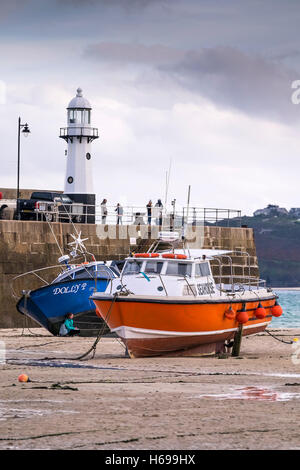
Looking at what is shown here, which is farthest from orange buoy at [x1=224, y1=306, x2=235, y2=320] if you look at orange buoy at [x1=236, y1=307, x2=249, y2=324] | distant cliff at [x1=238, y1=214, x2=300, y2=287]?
distant cliff at [x1=238, y1=214, x2=300, y2=287]

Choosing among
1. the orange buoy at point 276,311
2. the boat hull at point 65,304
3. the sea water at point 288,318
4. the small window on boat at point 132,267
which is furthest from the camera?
the sea water at point 288,318

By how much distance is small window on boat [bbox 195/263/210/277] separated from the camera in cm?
1935

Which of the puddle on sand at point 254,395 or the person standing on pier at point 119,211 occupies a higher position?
the person standing on pier at point 119,211

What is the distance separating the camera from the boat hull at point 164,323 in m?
17.8

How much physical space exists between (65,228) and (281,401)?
24017 mm

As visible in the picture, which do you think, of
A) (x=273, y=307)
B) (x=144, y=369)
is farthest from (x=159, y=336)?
(x=273, y=307)

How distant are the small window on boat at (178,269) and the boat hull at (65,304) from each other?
734cm

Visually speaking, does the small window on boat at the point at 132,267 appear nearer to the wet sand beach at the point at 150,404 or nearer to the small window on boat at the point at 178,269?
the small window on boat at the point at 178,269

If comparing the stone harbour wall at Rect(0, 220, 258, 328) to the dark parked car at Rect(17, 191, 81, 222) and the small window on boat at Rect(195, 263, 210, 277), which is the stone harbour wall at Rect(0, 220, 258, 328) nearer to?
the dark parked car at Rect(17, 191, 81, 222)

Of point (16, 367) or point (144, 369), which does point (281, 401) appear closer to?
point (144, 369)

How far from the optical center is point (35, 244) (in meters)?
33.2

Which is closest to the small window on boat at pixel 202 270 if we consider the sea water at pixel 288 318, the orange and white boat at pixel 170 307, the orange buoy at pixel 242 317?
the orange and white boat at pixel 170 307

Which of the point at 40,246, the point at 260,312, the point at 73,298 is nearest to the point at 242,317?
the point at 260,312

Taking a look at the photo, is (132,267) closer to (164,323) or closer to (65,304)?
(164,323)
